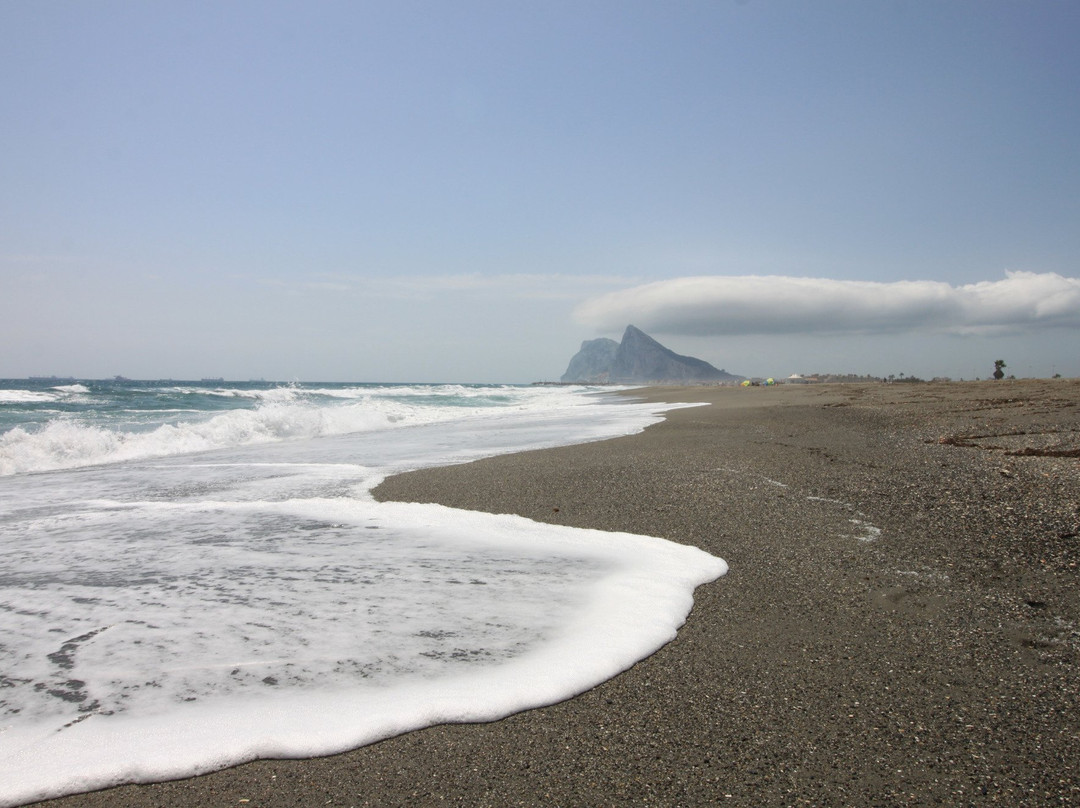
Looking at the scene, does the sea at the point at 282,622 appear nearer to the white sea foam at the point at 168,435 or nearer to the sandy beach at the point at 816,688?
the sandy beach at the point at 816,688

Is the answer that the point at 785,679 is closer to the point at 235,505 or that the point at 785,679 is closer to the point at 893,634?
the point at 893,634

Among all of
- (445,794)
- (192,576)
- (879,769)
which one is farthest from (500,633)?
(192,576)

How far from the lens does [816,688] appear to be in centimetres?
263

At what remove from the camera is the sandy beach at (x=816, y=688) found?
205cm

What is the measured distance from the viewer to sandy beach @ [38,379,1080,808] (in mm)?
2049

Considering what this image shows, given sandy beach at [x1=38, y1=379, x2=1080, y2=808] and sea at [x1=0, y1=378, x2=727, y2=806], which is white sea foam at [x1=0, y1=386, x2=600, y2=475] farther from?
sandy beach at [x1=38, y1=379, x2=1080, y2=808]

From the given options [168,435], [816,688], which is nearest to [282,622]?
[816,688]

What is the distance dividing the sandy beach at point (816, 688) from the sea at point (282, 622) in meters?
0.19

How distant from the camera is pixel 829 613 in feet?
11.3

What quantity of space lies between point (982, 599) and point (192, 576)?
5179mm

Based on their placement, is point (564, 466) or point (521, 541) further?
point (564, 466)

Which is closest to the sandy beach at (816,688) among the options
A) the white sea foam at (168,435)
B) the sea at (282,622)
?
the sea at (282,622)

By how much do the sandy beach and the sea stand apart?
19cm

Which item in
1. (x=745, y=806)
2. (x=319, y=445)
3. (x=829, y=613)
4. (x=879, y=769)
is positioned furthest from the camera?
(x=319, y=445)
